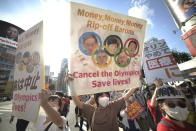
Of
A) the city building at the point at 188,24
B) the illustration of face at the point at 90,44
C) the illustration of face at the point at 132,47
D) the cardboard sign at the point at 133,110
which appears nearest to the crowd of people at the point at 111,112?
the illustration of face at the point at 90,44

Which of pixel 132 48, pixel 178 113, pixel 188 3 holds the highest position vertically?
pixel 188 3

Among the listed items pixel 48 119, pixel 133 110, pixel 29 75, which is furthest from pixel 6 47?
pixel 48 119

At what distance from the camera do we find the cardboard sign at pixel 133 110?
4.11 metres

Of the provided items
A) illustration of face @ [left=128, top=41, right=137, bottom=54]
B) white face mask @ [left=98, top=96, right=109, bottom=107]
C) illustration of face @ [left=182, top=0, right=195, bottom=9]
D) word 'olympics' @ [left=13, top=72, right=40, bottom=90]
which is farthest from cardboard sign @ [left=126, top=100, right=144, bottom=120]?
illustration of face @ [left=182, top=0, right=195, bottom=9]

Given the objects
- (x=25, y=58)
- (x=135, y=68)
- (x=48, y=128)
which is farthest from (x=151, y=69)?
(x=25, y=58)

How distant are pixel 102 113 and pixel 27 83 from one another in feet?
4.50

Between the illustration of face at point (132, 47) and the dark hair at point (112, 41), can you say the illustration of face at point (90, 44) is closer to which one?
the dark hair at point (112, 41)

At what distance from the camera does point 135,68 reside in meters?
2.31

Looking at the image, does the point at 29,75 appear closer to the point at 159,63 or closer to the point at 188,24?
the point at 159,63

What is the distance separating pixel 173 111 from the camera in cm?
172

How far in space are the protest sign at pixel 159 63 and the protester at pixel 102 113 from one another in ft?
3.67

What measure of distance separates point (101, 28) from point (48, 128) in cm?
186

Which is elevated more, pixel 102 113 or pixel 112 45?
pixel 112 45

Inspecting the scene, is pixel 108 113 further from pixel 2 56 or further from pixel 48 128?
pixel 2 56
